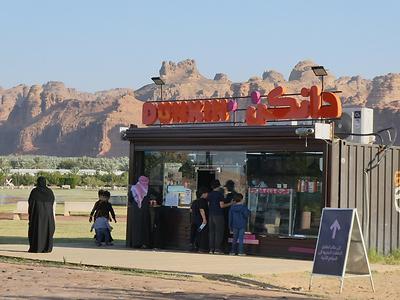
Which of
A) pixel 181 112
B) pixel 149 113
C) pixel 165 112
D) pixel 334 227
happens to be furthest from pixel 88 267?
pixel 149 113

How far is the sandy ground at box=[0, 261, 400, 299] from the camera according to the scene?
13656 millimetres

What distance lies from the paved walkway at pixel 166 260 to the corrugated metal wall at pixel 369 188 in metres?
1.74

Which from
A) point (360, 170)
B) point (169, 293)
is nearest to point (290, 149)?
point (360, 170)

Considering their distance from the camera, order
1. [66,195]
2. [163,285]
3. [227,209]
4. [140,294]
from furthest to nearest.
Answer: [66,195]
[227,209]
[163,285]
[140,294]

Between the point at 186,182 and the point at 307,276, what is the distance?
21.6ft

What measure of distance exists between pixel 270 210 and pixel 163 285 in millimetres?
7027

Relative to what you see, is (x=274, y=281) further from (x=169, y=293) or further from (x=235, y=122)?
(x=235, y=122)

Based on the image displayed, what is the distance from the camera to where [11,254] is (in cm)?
2067

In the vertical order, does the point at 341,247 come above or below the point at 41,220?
below

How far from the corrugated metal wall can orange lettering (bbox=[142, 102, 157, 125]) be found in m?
5.56

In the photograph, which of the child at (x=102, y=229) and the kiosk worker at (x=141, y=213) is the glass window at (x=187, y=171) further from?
the child at (x=102, y=229)

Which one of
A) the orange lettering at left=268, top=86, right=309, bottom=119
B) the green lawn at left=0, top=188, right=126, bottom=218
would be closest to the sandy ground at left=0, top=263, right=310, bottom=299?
the orange lettering at left=268, top=86, right=309, bottom=119

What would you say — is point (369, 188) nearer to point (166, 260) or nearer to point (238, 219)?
point (238, 219)

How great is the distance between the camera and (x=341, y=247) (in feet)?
50.2
